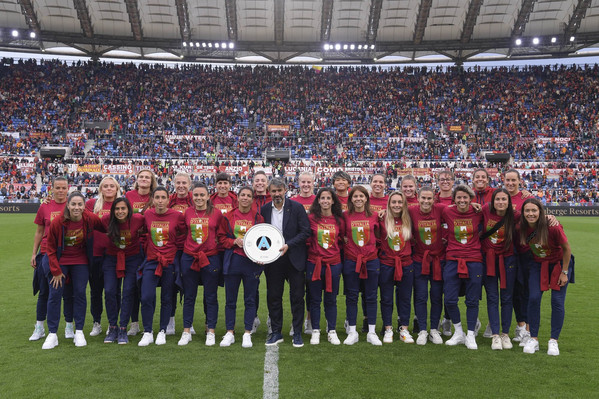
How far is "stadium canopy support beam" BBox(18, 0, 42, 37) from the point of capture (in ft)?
99.6

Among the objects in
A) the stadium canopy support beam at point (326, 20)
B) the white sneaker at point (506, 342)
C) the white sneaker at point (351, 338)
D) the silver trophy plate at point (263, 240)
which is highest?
the stadium canopy support beam at point (326, 20)

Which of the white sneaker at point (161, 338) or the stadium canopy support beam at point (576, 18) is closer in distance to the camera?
the white sneaker at point (161, 338)

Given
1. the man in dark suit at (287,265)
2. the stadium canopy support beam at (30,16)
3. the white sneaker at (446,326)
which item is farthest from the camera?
the stadium canopy support beam at (30,16)

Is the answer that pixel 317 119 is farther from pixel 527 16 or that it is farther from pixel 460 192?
pixel 460 192

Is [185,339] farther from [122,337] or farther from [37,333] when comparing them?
[37,333]

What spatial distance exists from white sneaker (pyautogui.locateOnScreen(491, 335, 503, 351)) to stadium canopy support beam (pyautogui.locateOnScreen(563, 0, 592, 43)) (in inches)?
1304

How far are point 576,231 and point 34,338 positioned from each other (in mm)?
19744

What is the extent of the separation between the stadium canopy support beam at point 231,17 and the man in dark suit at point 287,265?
28.8 metres

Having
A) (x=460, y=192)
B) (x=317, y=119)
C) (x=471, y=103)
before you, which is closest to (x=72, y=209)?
(x=460, y=192)

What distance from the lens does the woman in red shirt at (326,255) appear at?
5.62 m

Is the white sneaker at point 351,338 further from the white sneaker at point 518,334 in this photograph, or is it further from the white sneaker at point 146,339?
the white sneaker at point 146,339

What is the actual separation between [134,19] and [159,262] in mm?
30756

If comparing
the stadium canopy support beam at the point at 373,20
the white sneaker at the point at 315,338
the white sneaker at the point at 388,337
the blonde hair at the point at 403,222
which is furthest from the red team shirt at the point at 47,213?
the stadium canopy support beam at the point at 373,20

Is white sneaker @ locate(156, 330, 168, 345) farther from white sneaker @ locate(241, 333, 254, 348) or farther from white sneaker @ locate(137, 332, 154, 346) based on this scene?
white sneaker @ locate(241, 333, 254, 348)
